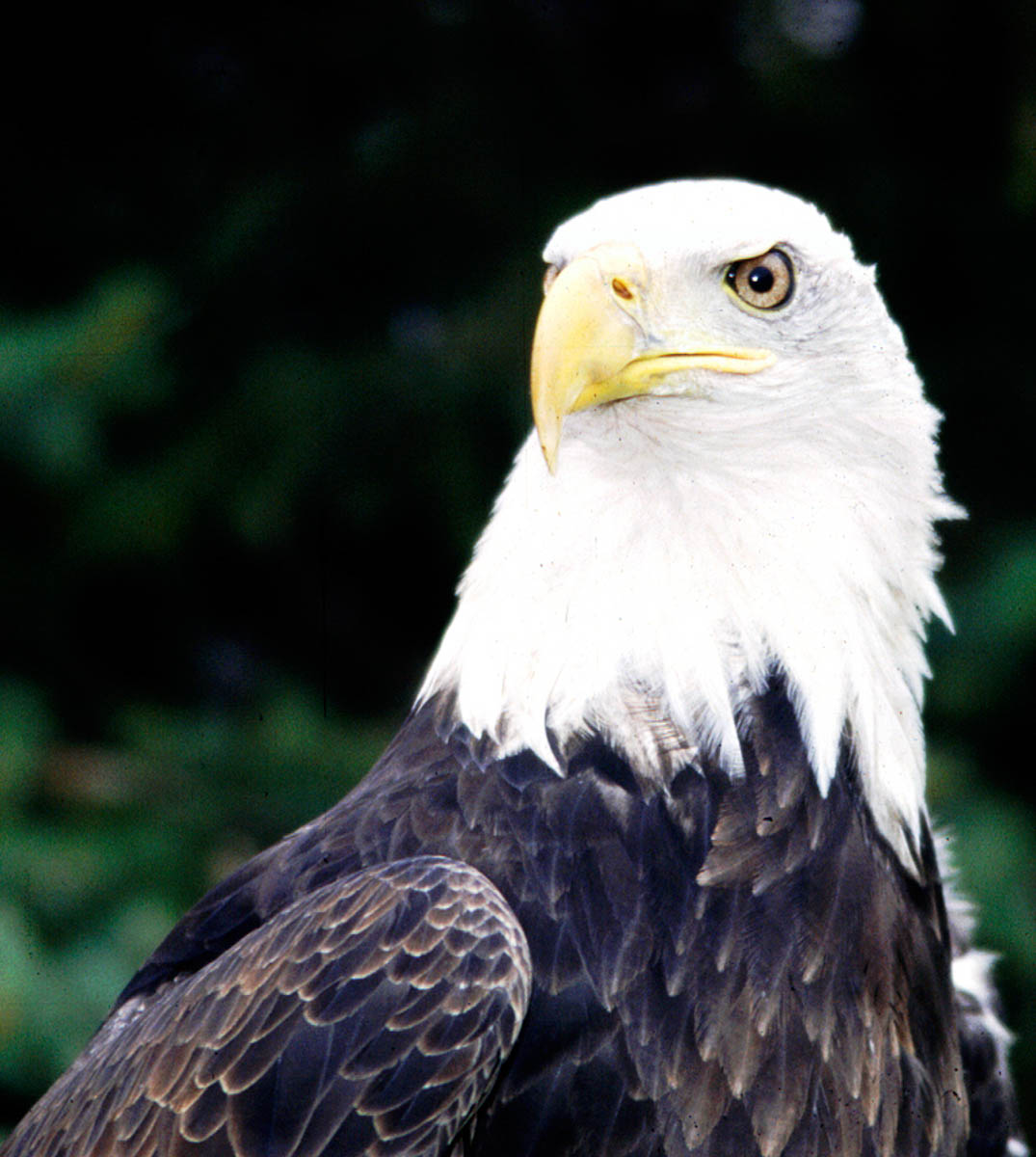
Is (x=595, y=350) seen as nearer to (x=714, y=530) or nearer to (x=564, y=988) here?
(x=714, y=530)

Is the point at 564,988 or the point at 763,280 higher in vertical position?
the point at 763,280

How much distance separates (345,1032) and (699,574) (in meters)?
0.80

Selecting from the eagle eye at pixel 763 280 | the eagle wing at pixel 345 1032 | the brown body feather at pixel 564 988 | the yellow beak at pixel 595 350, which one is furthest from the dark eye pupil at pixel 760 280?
the eagle wing at pixel 345 1032

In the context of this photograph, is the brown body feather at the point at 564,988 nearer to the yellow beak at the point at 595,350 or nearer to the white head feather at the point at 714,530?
the white head feather at the point at 714,530

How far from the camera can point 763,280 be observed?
2.20m

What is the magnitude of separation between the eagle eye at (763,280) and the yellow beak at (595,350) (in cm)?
10

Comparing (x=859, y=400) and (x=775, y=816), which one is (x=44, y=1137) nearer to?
(x=775, y=816)

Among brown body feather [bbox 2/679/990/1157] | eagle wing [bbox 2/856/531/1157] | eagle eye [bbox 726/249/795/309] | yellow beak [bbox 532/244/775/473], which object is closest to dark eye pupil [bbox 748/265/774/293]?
eagle eye [bbox 726/249/795/309]

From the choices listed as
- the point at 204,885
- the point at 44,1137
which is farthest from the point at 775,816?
→ the point at 204,885

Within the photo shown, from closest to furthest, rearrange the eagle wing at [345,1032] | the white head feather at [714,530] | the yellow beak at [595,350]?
the eagle wing at [345,1032], the yellow beak at [595,350], the white head feather at [714,530]

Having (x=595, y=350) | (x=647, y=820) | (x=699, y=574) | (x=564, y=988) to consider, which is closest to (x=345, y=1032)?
(x=564, y=988)

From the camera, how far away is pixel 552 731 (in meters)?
2.16

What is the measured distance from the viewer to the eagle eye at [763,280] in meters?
2.19

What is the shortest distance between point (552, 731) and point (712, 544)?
357 millimetres
